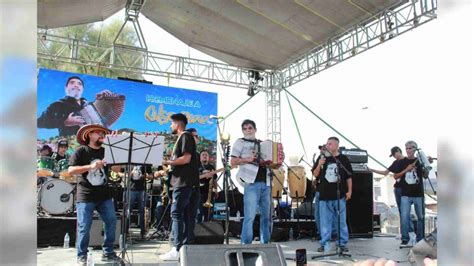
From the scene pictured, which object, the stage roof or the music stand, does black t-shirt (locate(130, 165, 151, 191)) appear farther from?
the stage roof

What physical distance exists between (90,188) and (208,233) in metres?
1.74

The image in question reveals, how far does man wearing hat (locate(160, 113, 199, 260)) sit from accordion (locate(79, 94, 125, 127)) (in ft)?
17.5

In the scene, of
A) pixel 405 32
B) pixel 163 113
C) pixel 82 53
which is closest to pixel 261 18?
pixel 405 32

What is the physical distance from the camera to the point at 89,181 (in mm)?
4051

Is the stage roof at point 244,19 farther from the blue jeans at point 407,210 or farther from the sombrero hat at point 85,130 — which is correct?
the sombrero hat at point 85,130

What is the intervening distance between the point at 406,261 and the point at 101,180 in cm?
331

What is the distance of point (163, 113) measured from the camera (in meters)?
9.88

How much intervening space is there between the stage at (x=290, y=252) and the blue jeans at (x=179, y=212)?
255 mm

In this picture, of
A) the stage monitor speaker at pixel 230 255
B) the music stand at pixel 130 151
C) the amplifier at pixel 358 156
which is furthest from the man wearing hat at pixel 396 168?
the stage monitor speaker at pixel 230 255

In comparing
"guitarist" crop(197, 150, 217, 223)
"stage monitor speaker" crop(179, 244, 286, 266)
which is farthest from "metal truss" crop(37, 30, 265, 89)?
"stage monitor speaker" crop(179, 244, 286, 266)

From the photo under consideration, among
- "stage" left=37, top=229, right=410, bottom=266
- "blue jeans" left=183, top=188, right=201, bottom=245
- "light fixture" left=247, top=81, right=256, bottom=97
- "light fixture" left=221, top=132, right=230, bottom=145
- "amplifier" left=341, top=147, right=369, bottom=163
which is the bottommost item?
"stage" left=37, top=229, right=410, bottom=266

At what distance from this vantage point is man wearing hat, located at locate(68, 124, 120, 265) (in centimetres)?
399

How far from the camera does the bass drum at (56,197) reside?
233 inches
